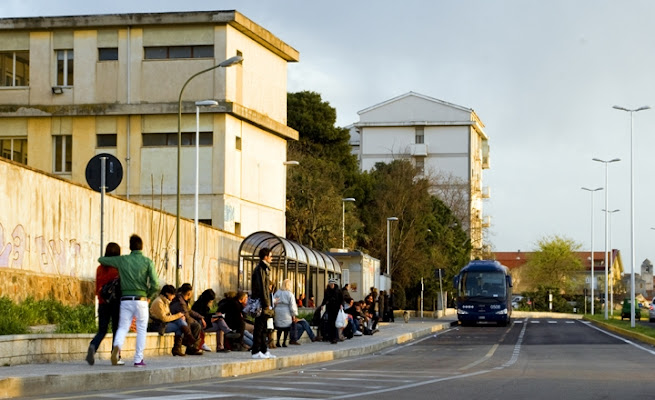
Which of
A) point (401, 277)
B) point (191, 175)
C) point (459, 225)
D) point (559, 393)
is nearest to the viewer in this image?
point (559, 393)

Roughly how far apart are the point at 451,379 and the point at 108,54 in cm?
3708

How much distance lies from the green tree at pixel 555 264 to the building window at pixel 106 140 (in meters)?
96.3

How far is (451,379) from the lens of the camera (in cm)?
1773

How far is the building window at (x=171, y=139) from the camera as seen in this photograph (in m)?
51.2

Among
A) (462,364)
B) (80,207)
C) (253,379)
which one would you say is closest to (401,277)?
(80,207)

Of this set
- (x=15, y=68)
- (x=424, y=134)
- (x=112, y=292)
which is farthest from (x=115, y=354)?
(x=424, y=134)

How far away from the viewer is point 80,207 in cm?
3145

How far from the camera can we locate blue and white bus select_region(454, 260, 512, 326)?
5562 cm

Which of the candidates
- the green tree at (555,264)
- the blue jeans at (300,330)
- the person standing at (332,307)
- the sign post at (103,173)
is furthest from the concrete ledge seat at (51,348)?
the green tree at (555,264)

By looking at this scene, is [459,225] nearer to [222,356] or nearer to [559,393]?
[222,356]

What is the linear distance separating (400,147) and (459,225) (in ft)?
74.1

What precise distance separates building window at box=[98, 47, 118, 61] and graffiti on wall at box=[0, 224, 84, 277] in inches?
849

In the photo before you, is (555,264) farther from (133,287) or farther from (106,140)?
(133,287)

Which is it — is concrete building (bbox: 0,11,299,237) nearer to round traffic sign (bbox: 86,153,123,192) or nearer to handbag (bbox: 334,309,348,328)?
handbag (bbox: 334,309,348,328)
